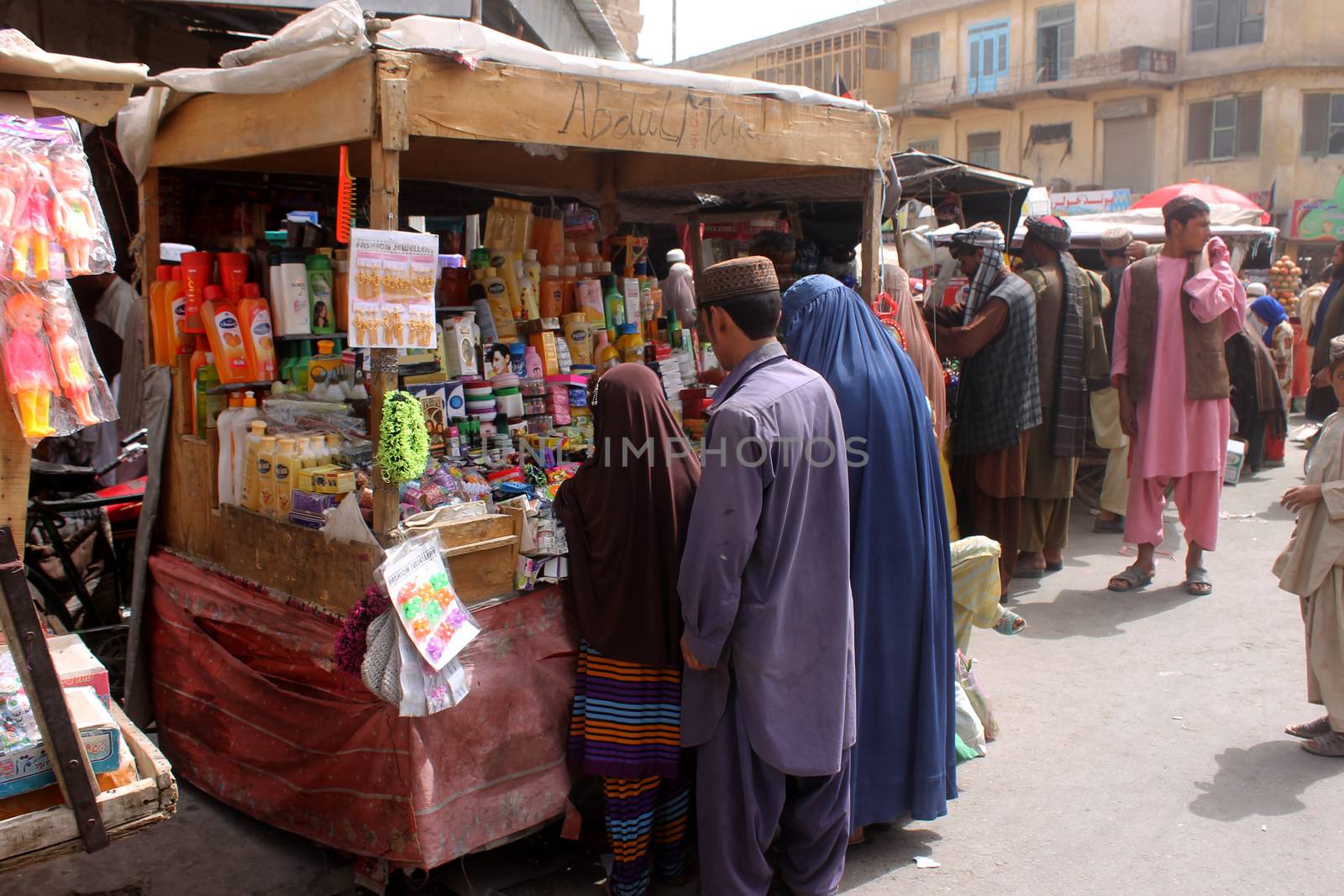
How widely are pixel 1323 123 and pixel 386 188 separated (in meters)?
26.9

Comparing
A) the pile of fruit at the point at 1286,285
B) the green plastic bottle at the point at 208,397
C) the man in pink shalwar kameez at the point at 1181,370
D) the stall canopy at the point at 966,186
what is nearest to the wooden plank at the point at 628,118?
the green plastic bottle at the point at 208,397

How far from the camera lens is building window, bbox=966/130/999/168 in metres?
29.3

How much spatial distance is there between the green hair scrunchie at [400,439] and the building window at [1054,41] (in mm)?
28235

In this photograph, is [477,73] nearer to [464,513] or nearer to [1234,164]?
[464,513]

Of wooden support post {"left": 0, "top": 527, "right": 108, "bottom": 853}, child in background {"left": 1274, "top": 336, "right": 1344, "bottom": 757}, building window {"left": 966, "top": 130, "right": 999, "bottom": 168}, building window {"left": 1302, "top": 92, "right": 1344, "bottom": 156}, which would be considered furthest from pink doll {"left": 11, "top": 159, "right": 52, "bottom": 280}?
building window {"left": 966, "top": 130, "right": 999, "bottom": 168}

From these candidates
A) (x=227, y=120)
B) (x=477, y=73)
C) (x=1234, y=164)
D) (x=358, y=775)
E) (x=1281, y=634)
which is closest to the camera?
(x=477, y=73)

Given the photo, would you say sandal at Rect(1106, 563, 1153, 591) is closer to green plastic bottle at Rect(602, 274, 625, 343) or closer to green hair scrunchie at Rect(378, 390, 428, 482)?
green plastic bottle at Rect(602, 274, 625, 343)

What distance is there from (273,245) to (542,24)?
4.66 meters

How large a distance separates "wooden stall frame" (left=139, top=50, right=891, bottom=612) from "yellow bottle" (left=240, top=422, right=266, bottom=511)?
0.17ft

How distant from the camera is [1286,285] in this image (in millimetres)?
15125

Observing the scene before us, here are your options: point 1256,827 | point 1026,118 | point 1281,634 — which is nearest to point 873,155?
point 1256,827

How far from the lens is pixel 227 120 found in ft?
11.1

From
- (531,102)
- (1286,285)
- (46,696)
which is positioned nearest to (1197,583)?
(531,102)

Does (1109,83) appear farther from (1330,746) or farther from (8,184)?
(8,184)
